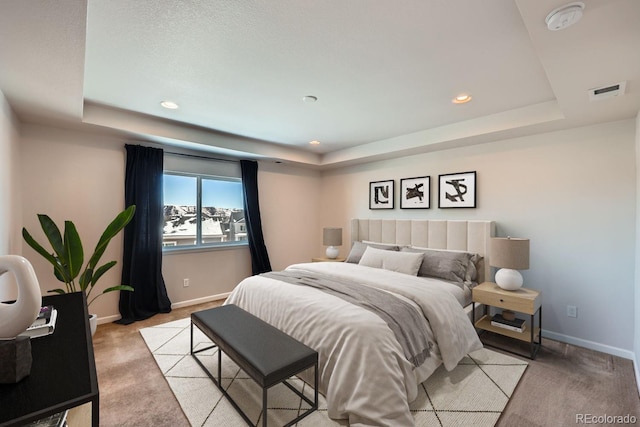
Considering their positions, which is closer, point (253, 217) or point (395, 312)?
point (395, 312)

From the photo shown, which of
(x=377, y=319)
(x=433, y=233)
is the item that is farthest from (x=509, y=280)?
(x=377, y=319)

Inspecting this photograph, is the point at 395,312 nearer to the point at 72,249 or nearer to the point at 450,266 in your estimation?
the point at 450,266

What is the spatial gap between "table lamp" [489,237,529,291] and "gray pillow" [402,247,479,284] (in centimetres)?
37

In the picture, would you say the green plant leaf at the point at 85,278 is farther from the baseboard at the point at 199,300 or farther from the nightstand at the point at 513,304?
the nightstand at the point at 513,304

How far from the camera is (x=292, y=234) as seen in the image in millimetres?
5215

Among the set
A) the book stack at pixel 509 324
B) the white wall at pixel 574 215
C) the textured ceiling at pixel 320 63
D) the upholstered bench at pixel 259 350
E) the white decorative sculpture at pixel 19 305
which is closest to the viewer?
the white decorative sculpture at pixel 19 305

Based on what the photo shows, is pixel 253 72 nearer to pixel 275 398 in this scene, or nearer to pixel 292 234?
pixel 275 398

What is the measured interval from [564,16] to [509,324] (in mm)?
2642

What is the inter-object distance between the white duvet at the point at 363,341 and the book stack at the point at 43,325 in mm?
1423

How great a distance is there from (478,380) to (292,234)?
3600 millimetres

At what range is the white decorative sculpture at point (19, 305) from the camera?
94 cm

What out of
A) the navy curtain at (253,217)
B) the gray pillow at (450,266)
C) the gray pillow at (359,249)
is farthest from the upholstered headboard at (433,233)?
the navy curtain at (253,217)

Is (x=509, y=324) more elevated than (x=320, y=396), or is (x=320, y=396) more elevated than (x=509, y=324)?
(x=509, y=324)

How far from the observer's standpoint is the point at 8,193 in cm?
239
